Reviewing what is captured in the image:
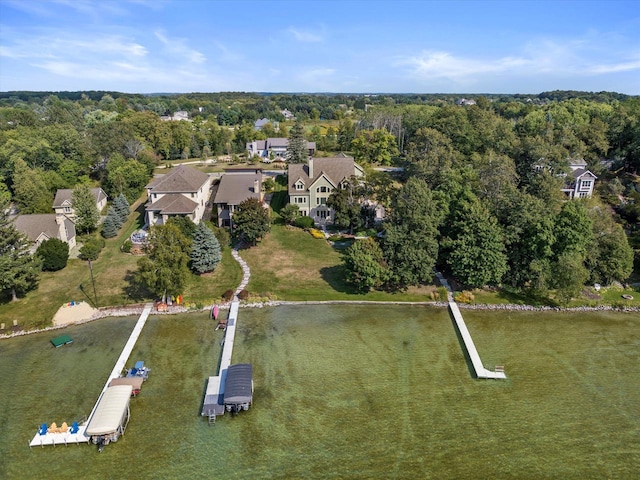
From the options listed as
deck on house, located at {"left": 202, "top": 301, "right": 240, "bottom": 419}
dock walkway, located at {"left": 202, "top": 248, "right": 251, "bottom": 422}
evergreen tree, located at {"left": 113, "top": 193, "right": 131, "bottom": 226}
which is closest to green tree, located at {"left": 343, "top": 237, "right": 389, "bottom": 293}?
dock walkway, located at {"left": 202, "top": 248, "right": 251, "bottom": 422}

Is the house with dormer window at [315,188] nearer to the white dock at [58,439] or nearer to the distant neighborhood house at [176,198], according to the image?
the distant neighborhood house at [176,198]

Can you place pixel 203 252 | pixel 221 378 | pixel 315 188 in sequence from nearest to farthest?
pixel 221 378 < pixel 203 252 < pixel 315 188

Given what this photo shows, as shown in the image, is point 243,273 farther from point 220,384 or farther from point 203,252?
point 220,384

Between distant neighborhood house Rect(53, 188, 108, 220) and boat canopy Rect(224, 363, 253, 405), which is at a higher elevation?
distant neighborhood house Rect(53, 188, 108, 220)

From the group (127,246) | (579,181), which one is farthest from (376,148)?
(127,246)

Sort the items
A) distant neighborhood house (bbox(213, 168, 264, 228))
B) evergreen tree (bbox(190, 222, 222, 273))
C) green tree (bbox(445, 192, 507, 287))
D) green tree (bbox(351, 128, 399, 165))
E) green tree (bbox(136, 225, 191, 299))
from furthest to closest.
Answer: green tree (bbox(351, 128, 399, 165)), distant neighborhood house (bbox(213, 168, 264, 228)), evergreen tree (bbox(190, 222, 222, 273)), green tree (bbox(445, 192, 507, 287)), green tree (bbox(136, 225, 191, 299))

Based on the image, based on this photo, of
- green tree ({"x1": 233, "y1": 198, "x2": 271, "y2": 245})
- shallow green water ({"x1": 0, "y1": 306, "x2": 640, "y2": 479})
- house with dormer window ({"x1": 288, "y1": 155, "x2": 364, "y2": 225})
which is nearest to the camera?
shallow green water ({"x1": 0, "y1": 306, "x2": 640, "y2": 479})

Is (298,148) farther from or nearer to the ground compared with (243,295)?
farther from the ground

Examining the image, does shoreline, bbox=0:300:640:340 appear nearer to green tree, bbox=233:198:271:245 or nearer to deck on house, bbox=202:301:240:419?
deck on house, bbox=202:301:240:419
